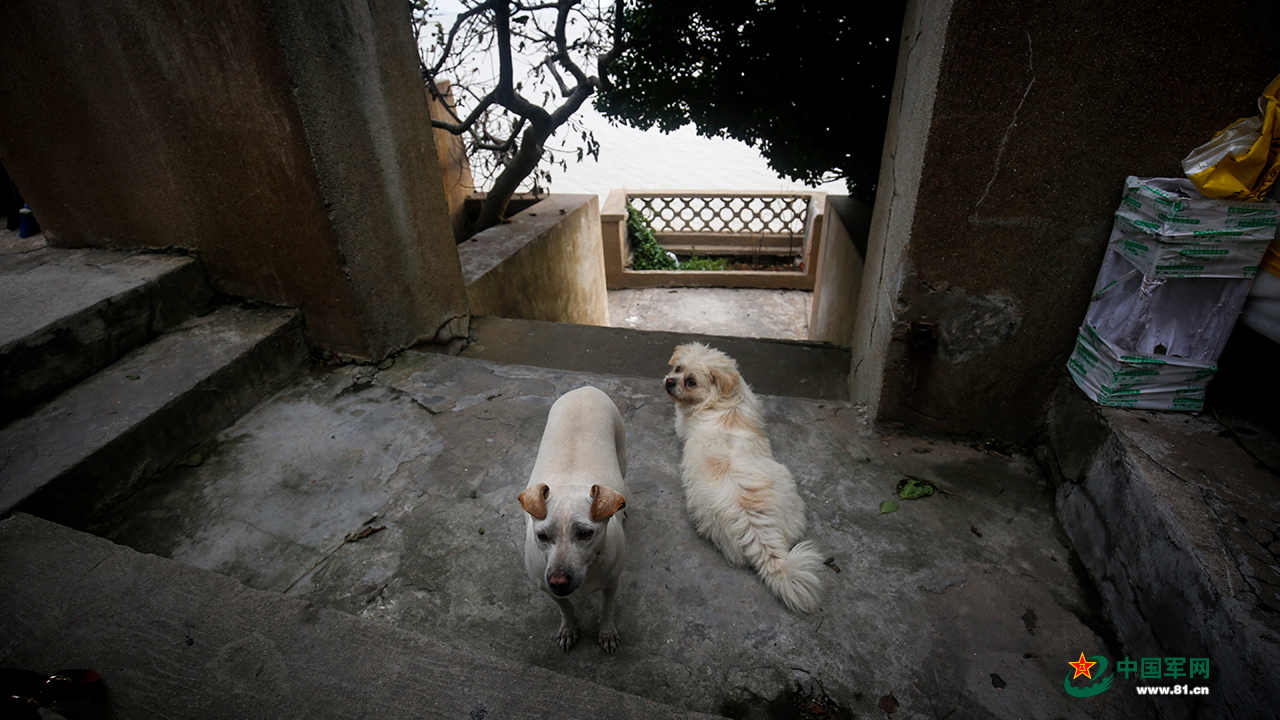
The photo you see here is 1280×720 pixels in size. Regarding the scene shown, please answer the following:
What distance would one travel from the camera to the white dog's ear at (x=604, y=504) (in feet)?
5.46

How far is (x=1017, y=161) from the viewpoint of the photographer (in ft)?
7.11

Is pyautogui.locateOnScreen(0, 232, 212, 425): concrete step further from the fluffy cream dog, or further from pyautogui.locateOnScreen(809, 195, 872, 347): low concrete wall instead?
pyautogui.locateOnScreen(809, 195, 872, 347): low concrete wall

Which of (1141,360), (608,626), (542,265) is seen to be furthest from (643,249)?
(608,626)

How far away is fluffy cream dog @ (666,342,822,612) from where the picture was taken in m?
2.11

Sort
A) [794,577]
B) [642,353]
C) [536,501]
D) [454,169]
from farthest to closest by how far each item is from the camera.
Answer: [454,169], [642,353], [794,577], [536,501]

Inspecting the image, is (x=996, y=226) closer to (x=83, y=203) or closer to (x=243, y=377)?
(x=243, y=377)

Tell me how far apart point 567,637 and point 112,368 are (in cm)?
309

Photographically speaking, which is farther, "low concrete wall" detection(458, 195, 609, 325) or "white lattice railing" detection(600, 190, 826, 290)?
"white lattice railing" detection(600, 190, 826, 290)

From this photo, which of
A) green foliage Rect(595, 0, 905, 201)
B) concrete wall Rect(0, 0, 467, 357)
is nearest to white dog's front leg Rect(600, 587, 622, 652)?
concrete wall Rect(0, 0, 467, 357)

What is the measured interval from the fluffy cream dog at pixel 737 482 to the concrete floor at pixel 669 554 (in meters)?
0.10

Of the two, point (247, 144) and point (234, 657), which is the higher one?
point (247, 144)

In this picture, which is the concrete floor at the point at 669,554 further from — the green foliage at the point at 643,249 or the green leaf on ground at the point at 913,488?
the green foliage at the point at 643,249

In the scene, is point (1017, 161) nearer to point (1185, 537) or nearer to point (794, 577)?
point (1185, 537)

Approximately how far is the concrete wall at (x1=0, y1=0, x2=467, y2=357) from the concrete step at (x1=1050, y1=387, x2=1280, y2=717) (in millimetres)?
3965
